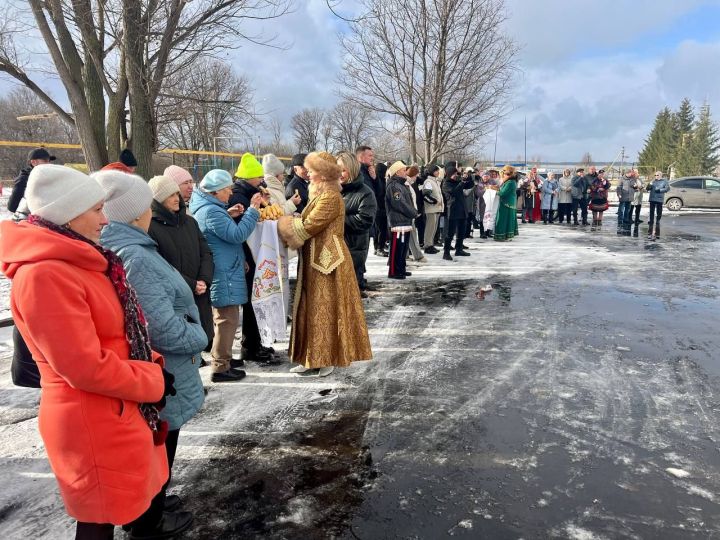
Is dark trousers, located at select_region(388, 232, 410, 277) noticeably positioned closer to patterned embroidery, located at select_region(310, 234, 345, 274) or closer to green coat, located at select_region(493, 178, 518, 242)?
patterned embroidery, located at select_region(310, 234, 345, 274)

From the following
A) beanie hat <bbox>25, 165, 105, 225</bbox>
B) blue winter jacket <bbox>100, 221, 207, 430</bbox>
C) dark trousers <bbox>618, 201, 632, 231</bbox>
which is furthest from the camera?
dark trousers <bbox>618, 201, 632, 231</bbox>

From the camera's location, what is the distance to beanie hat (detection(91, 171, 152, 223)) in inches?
91.7

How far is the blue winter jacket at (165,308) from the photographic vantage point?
91.3 inches

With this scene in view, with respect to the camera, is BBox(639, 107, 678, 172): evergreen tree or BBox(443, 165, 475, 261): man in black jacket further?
BBox(639, 107, 678, 172): evergreen tree

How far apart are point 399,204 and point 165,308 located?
6.58 meters

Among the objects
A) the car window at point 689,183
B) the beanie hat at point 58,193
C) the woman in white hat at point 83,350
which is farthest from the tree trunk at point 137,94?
the car window at point 689,183

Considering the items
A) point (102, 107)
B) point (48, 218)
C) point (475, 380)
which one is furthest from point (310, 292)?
point (102, 107)

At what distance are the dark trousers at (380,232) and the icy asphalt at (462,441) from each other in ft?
14.4

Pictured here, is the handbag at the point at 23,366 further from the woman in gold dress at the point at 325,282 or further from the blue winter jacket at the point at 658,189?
the blue winter jacket at the point at 658,189

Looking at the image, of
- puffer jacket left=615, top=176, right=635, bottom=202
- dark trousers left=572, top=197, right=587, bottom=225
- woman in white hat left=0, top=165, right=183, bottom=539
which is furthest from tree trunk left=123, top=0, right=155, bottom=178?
dark trousers left=572, top=197, right=587, bottom=225

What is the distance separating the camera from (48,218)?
1801 millimetres

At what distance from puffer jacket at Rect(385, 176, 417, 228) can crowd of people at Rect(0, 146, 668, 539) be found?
372 centimetres

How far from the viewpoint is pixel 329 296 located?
436cm

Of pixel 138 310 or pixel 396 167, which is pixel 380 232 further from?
pixel 138 310
